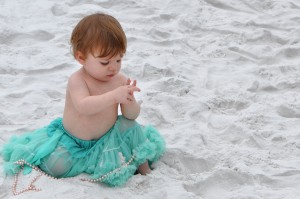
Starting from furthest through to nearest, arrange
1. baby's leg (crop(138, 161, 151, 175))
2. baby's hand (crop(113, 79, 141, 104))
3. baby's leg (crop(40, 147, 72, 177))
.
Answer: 1. baby's leg (crop(138, 161, 151, 175))
2. baby's leg (crop(40, 147, 72, 177))
3. baby's hand (crop(113, 79, 141, 104))

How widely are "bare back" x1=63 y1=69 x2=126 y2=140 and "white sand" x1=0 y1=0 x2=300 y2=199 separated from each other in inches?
8.7

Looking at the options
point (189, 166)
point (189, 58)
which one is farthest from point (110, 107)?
point (189, 58)

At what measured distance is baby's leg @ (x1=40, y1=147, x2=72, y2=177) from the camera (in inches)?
89.1

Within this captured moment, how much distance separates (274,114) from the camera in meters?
2.96

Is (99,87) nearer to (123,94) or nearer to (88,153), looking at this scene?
(123,94)

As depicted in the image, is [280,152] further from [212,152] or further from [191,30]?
[191,30]

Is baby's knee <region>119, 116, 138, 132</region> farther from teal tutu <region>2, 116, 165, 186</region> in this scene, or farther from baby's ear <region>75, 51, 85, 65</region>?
baby's ear <region>75, 51, 85, 65</region>

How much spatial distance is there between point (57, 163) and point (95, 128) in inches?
8.5

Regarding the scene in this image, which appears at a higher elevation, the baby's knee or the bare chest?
the bare chest

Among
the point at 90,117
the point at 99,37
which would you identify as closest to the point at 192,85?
the point at 90,117

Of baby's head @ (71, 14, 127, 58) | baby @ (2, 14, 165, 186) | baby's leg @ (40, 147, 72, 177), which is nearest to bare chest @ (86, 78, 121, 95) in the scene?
baby @ (2, 14, 165, 186)

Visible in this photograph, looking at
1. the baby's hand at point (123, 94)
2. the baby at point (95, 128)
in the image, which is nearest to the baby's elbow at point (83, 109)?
the baby at point (95, 128)

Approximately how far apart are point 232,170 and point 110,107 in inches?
24.0

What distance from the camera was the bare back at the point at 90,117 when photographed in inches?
90.4
